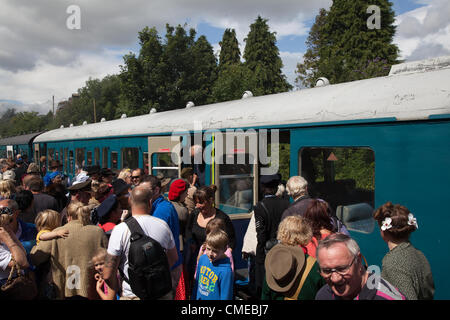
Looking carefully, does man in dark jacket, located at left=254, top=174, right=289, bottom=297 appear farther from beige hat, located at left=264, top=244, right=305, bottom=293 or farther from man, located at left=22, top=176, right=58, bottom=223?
man, located at left=22, top=176, right=58, bottom=223

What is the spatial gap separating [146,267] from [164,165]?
4705 mm

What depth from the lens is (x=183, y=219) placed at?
4.68 meters

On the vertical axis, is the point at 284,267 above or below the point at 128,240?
below

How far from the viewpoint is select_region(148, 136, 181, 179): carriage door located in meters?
6.93

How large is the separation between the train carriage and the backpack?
2.13 m

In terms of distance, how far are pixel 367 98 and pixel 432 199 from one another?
4.10 feet

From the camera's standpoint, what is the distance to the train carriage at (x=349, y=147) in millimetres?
3307

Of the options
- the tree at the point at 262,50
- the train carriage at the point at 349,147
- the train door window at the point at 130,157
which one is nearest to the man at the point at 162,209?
the train carriage at the point at 349,147

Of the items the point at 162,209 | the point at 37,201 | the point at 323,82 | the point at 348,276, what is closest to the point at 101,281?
the point at 162,209

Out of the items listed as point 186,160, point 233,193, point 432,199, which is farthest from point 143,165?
point 432,199

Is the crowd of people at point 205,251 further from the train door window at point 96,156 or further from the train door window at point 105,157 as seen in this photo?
the train door window at point 96,156

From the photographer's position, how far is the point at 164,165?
7383mm

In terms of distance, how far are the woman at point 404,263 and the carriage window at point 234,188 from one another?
3.15 m

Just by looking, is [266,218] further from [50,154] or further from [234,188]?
[50,154]
